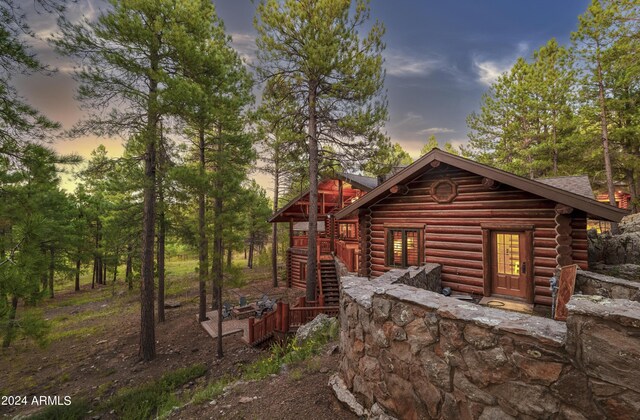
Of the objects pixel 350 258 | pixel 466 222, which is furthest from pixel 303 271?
pixel 466 222

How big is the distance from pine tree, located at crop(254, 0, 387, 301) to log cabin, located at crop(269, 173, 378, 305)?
10.8 ft

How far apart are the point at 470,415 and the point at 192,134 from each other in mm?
15947

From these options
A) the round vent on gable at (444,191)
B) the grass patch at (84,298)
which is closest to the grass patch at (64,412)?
the round vent on gable at (444,191)

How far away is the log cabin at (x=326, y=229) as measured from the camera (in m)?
17.1

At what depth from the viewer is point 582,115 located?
18516mm

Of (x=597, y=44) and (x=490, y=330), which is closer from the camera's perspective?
(x=490, y=330)

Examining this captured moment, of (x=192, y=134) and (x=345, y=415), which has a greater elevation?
(x=192, y=134)

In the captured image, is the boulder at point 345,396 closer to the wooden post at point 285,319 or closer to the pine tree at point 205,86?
the wooden post at point 285,319

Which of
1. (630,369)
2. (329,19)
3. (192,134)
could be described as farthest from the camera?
(192,134)

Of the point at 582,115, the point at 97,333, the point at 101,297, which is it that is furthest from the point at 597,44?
the point at 101,297

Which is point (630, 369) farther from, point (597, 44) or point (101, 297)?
point (101, 297)

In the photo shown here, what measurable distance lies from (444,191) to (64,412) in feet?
45.1

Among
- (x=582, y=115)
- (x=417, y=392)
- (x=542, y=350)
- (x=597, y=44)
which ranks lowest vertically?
(x=417, y=392)

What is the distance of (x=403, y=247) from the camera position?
1105cm
